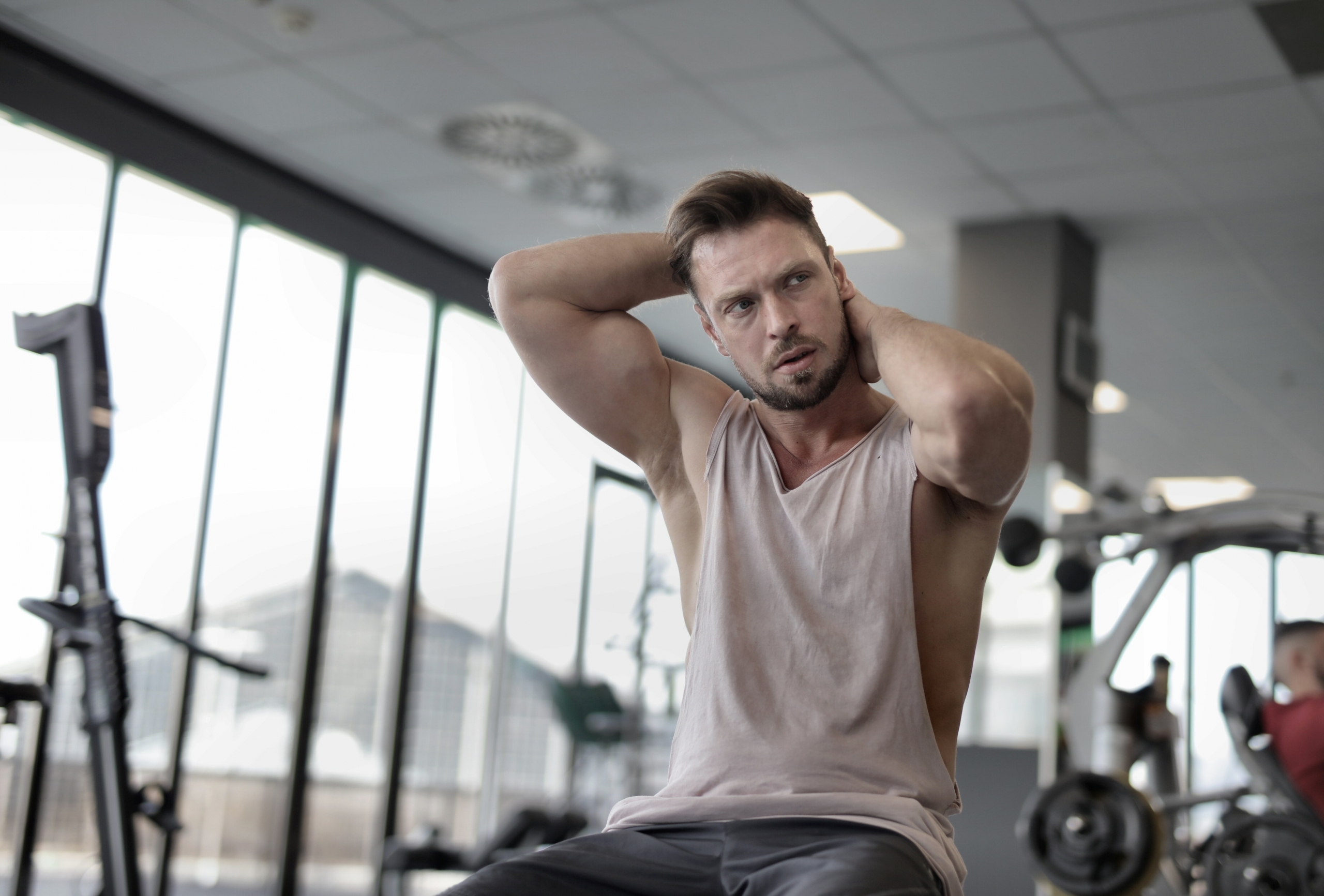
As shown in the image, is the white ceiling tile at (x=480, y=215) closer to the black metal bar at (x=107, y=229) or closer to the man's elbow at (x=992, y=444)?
the black metal bar at (x=107, y=229)

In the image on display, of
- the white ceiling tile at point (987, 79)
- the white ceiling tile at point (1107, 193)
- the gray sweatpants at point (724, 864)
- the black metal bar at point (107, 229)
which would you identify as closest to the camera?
the gray sweatpants at point (724, 864)

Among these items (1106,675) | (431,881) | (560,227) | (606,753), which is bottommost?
(431,881)

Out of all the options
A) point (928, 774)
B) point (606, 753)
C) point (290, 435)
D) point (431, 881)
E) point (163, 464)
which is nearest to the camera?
point (928, 774)

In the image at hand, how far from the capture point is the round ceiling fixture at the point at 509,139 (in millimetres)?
4617

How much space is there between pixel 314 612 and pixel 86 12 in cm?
251

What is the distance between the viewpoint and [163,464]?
4.72 m

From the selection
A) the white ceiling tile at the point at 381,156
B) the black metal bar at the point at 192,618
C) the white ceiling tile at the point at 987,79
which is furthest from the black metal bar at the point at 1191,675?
the black metal bar at the point at 192,618

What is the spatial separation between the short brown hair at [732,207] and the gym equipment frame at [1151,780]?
8.76ft

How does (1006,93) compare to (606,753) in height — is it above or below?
above

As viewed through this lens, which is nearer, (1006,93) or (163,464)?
(1006,93)

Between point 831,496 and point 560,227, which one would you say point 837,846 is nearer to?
point 831,496

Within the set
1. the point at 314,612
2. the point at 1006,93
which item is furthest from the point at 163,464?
the point at 1006,93

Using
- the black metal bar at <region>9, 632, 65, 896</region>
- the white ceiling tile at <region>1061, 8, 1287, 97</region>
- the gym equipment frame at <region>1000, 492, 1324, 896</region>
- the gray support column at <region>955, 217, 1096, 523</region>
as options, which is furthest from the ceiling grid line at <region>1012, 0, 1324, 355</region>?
the black metal bar at <region>9, 632, 65, 896</region>

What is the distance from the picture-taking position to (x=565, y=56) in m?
4.13
